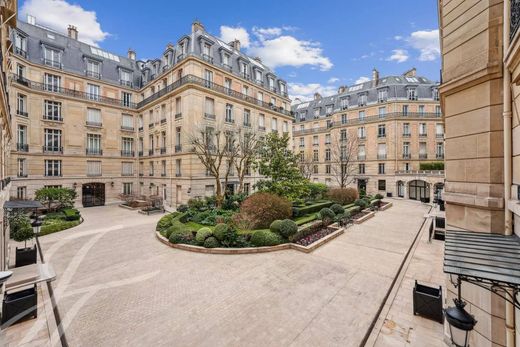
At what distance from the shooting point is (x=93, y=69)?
26.7m

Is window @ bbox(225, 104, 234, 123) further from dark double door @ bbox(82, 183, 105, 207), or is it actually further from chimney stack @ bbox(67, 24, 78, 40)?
chimney stack @ bbox(67, 24, 78, 40)

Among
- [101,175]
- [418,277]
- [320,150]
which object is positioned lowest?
[418,277]

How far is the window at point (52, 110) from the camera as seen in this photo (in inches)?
921

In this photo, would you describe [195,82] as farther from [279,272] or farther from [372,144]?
[372,144]

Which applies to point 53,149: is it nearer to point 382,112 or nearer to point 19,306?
point 19,306

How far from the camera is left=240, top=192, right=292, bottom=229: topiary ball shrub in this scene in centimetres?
1373

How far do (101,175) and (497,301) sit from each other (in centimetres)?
3242

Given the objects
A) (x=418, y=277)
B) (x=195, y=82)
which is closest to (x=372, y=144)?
(x=195, y=82)

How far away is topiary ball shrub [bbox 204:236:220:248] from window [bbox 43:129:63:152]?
23.6 meters

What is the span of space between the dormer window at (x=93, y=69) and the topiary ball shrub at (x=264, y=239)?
28.3 m

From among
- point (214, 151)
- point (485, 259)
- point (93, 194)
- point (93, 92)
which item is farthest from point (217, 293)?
point (93, 92)

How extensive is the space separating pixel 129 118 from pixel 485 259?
33.8 metres

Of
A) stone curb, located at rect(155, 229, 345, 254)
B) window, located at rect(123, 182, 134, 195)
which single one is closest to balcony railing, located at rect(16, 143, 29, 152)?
window, located at rect(123, 182, 134, 195)

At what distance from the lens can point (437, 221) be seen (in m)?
13.6
